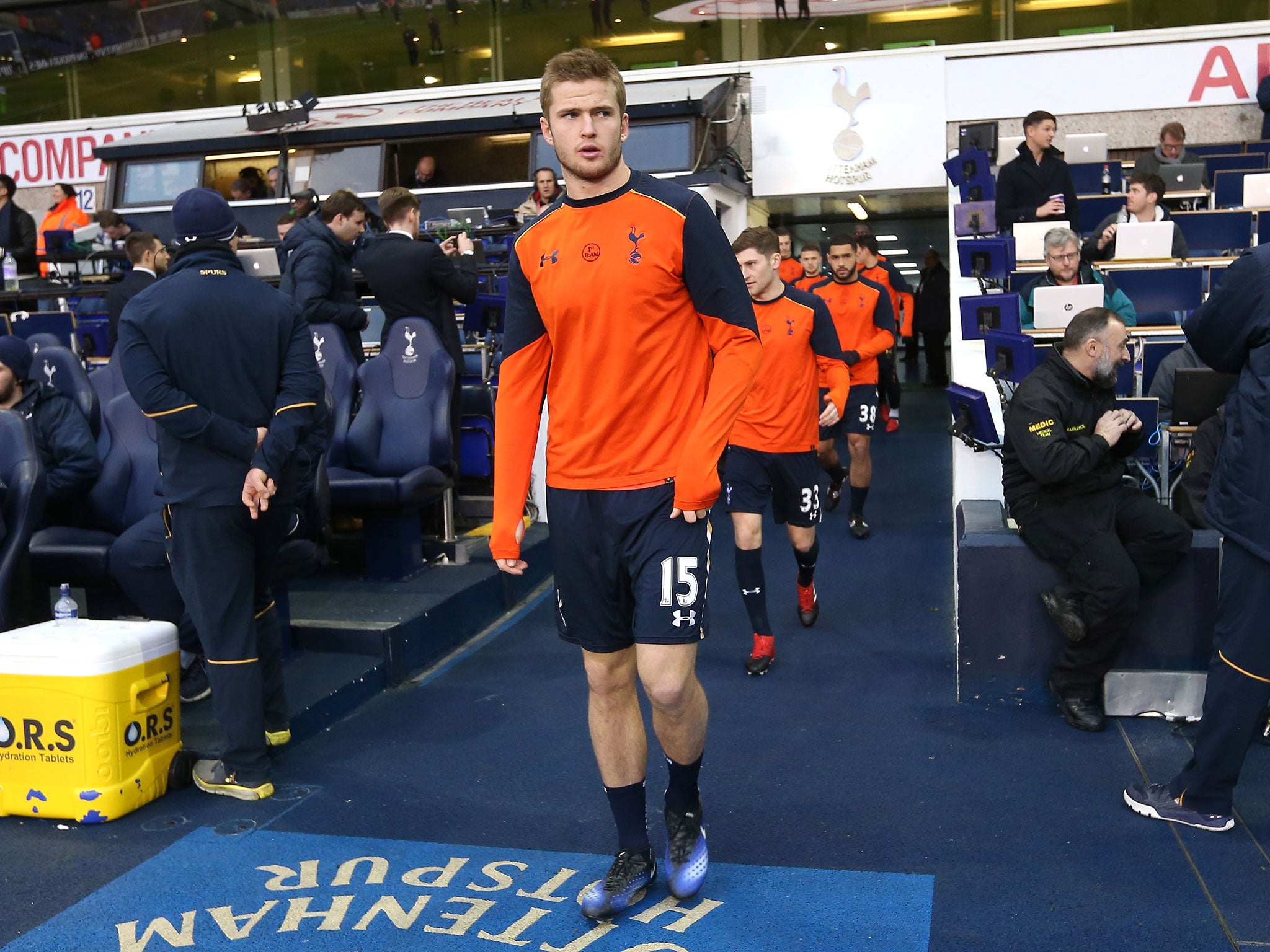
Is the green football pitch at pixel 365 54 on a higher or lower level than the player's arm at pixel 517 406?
higher

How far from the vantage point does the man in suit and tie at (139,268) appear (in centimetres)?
759

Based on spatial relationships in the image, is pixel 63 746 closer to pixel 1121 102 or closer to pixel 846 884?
pixel 846 884

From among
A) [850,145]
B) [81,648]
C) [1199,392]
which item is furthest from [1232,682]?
[850,145]

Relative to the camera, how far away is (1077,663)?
167 inches

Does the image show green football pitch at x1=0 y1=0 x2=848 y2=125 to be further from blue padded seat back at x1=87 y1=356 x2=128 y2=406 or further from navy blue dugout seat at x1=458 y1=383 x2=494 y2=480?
blue padded seat back at x1=87 y1=356 x2=128 y2=406

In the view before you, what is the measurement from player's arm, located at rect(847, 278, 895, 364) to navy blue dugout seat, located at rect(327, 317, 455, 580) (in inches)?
124

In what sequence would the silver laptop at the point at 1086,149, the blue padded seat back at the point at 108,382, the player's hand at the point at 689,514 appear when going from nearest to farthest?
1. the player's hand at the point at 689,514
2. the blue padded seat back at the point at 108,382
3. the silver laptop at the point at 1086,149

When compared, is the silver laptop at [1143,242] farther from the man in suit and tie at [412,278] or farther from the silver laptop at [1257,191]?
the man in suit and tie at [412,278]

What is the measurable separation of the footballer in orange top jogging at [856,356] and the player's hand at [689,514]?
474cm

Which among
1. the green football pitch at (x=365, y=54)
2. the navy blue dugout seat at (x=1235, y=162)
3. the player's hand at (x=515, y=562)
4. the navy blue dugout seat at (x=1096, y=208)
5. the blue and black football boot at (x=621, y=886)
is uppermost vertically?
the green football pitch at (x=365, y=54)

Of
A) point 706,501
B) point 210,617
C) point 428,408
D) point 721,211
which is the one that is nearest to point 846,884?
point 706,501

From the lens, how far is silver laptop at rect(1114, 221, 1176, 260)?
7098 mm

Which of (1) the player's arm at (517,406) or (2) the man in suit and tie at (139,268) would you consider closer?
(1) the player's arm at (517,406)

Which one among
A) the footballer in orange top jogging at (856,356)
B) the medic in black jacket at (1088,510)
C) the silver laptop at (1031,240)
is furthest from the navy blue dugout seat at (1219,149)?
the medic in black jacket at (1088,510)
